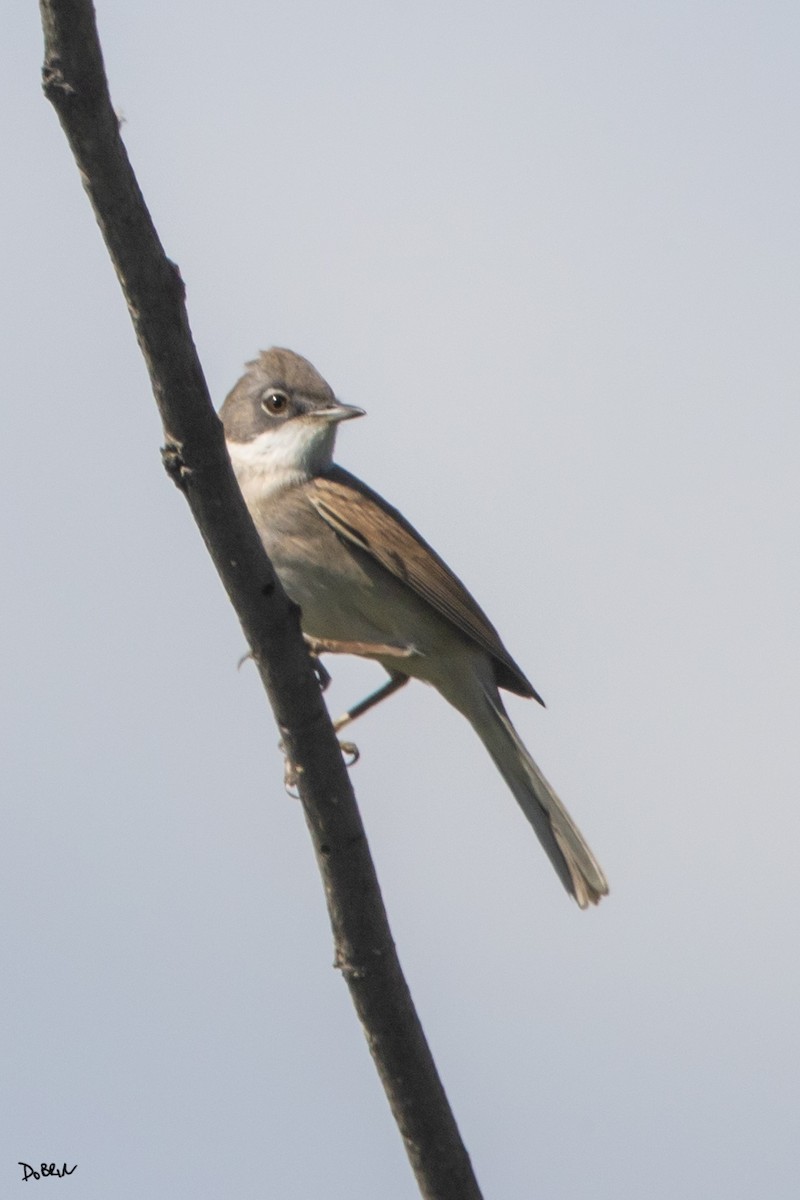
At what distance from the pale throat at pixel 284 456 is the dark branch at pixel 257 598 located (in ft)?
10.6

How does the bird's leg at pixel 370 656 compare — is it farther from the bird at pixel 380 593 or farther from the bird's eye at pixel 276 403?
the bird's eye at pixel 276 403

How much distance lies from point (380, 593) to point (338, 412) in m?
0.98

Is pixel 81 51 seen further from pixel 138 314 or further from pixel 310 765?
Answer: pixel 310 765

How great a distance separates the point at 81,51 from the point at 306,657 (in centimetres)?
181

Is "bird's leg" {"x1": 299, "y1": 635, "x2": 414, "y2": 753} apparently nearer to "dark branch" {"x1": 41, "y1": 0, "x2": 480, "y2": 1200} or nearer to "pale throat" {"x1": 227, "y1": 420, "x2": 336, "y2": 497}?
"pale throat" {"x1": 227, "y1": 420, "x2": 336, "y2": 497}

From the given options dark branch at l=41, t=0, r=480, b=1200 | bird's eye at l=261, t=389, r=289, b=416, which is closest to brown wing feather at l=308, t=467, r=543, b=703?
bird's eye at l=261, t=389, r=289, b=416

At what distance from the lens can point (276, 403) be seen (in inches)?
326

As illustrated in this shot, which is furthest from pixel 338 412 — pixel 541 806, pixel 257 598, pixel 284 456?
pixel 257 598

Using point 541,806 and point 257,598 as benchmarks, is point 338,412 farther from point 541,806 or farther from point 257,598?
point 257,598

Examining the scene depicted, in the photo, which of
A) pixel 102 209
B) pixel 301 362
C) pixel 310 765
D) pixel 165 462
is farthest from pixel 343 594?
pixel 102 209

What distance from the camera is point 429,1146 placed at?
479 cm

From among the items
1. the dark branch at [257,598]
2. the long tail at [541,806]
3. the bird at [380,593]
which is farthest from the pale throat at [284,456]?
the dark branch at [257,598]

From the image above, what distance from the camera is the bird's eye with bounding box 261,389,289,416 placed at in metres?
8.26

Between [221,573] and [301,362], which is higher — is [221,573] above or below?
below
